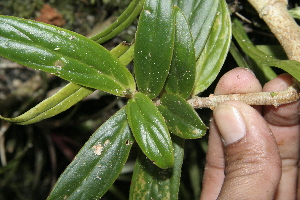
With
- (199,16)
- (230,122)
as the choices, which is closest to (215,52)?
(199,16)

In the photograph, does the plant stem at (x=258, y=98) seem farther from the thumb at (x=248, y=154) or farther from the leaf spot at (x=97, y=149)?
the leaf spot at (x=97, y=149)

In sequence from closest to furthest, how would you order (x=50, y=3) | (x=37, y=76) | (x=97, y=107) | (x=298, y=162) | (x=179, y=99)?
(x=179, y=99) < (x=298, y=162) < (x=50, y=3) < (x=37, y=76) < (x=97, y=107)

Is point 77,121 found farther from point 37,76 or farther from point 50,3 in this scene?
point 50,3

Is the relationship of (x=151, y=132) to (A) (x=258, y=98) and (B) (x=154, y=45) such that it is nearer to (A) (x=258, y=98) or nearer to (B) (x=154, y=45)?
(B) (x=154, y=45)

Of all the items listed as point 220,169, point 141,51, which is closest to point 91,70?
point 141,51

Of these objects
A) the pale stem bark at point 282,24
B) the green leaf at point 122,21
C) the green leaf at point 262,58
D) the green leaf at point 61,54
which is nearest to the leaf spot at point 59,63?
the green leaf at point 61,54
